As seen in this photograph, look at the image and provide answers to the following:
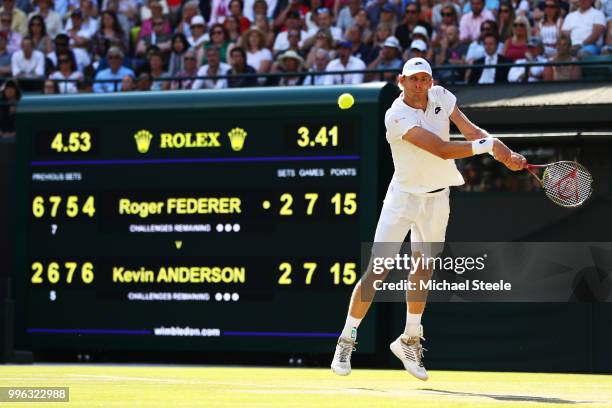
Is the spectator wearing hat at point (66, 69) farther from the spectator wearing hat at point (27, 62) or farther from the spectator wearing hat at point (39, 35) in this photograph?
the spectator wearing hat at point (39, 35)

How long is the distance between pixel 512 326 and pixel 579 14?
3.54 m

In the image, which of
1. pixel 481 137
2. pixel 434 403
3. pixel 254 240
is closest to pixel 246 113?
pixel 254 240

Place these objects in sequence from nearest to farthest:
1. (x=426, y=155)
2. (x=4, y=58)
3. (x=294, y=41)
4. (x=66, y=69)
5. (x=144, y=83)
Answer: (x=426, y=155) < (x=144, y=83) < (x=294, y=41) < (x=66, y=69) < (x=4, y=58)

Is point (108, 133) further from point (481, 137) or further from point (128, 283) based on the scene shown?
point (481, 137)

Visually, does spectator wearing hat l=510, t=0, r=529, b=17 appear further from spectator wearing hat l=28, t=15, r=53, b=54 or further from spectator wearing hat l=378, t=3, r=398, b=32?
spectator wearing hat l=28, t=15, r=53, b=54

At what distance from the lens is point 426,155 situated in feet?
29.7

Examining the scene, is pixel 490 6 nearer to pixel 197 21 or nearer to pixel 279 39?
pixel 279 39

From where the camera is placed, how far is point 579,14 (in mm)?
14109

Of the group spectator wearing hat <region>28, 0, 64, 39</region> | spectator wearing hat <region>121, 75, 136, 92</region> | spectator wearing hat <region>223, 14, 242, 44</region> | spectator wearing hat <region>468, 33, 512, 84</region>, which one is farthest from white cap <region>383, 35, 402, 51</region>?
spectator wearing hat <region>28, 0, 64, 39</region>

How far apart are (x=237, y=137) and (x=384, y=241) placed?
410 centimetres

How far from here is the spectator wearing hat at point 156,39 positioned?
1723cm

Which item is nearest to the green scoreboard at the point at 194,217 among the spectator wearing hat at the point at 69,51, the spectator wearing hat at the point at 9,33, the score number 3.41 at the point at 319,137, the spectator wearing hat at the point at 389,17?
the score number 3.41 at the point at 319,137

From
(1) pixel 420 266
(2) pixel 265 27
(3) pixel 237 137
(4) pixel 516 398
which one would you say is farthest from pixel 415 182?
(2) pixel 265 27

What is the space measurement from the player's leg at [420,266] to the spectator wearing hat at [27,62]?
359 inches
